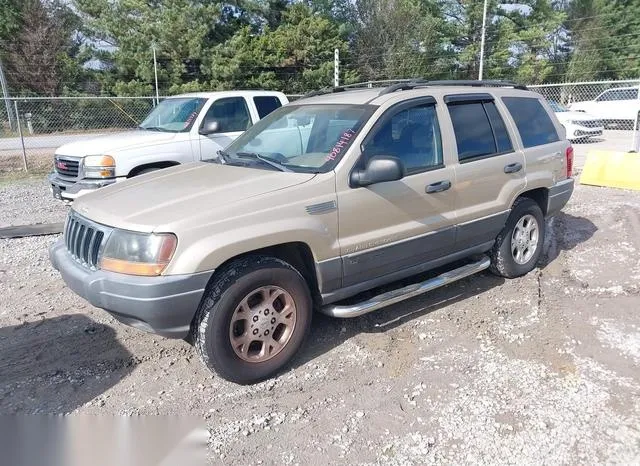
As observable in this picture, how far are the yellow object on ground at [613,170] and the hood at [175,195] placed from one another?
328 inches

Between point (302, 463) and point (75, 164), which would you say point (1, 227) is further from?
point (302, 463)

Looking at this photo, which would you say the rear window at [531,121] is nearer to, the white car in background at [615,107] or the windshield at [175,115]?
the windshield at [175,115]

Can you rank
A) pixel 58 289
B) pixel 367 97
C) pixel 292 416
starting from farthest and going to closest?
1. pixel 58 289
2. pixel 367 97
3. pixel 292 416

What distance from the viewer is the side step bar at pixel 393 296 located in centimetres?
372

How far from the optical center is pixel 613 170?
32.2ft

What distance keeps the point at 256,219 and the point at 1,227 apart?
5.86 meters

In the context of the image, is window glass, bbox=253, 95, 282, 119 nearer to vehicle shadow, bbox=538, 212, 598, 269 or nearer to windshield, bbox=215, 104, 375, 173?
windshield, bbox=215, 104, 375, 173

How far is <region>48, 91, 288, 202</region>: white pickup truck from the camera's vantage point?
7.00m

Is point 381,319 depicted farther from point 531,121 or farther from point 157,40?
point 157,40

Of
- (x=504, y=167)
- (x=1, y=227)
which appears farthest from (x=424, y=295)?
(x=1, y=227)

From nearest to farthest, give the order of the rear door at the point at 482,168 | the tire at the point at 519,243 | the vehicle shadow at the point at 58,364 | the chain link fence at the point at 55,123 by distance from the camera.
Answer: the vehicle shadow at the point at 58,364 → the rear door at the point at 482,168 → the tire at the point at 519,243 → the chain link fence at the point at 55,123

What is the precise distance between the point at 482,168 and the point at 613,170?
6731 millimetres

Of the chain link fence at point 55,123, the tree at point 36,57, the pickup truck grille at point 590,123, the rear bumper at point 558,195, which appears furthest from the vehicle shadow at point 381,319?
the tree at point 36,57

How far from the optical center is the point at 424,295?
490 cm
